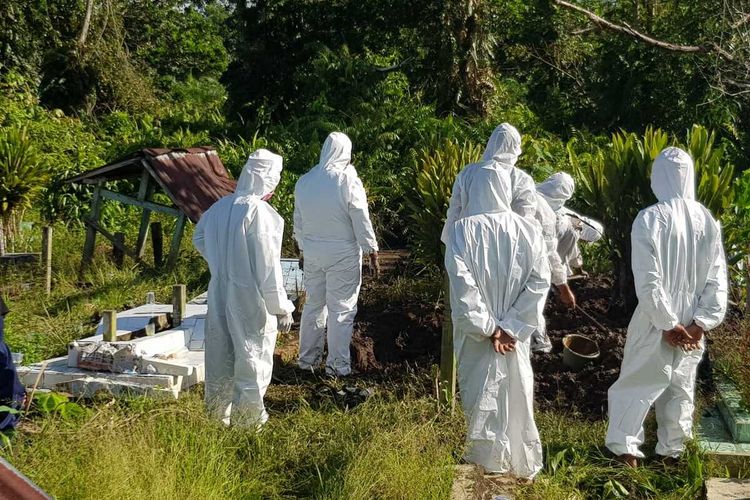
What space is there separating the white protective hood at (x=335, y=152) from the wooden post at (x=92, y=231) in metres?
3.72

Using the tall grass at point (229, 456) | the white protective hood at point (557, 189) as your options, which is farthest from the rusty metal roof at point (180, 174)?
the tall grass at point (229, 456)

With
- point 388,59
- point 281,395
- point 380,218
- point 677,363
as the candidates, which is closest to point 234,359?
point 281,395

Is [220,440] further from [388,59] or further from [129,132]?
[129,132]

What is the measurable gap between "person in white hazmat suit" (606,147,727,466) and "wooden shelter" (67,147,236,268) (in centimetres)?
540

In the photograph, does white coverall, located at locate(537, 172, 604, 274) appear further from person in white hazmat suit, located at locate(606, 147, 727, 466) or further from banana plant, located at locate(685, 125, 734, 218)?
person in white hazmat suit, located at locate(606, 147, 727, 466)

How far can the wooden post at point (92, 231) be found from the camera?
10.3 m

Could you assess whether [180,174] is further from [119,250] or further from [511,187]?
[511,187]

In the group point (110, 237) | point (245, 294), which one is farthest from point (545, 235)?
point (110, 237)

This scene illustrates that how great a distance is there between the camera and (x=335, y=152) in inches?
300

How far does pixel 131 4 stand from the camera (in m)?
22.9

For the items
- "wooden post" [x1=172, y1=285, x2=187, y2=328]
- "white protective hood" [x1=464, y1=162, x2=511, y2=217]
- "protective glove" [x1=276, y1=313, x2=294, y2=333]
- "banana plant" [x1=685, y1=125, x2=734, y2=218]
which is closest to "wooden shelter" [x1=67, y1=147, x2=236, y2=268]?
"wooden post" [x1=172, y1=285, x2=187, y2=328]

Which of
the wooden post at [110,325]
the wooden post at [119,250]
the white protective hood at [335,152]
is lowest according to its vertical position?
the wooden post at [110,325]

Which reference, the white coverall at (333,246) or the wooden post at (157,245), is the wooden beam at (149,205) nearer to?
the wooden post at (157,245)

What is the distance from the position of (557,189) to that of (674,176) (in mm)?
2724
